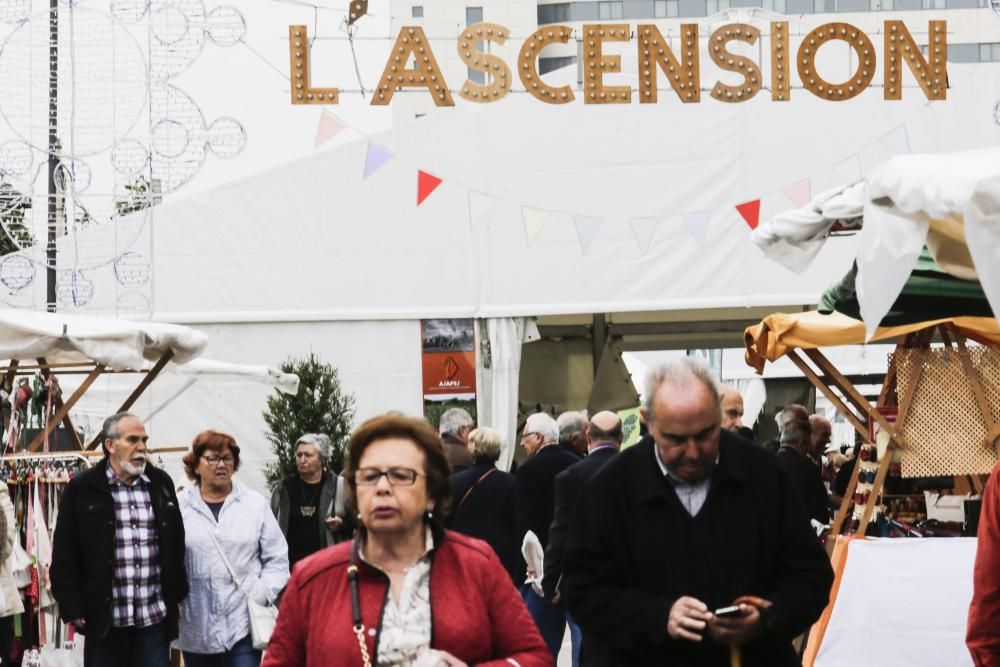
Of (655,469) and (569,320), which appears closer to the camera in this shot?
(655,469)

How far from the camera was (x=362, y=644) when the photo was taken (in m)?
4.09

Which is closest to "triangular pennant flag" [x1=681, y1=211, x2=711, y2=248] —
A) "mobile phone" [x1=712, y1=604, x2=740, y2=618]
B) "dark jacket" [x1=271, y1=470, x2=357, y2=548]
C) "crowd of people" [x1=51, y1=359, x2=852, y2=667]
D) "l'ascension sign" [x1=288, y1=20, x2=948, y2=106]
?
"l'ascension sign" [x1=288, y1=20, x2=948, y2=106]

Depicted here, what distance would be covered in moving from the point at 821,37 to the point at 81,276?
8386 mm

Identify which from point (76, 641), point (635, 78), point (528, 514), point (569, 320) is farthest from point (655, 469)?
point (569, 320)

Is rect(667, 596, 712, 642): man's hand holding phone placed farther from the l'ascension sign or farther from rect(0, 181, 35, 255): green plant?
the l'ascension sign

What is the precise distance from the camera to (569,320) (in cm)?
2152

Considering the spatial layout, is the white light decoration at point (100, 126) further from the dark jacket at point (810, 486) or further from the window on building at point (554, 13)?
the window on building at point (554, 13)

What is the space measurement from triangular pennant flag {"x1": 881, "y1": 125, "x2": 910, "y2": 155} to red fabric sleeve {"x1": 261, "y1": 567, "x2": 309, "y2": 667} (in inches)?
627

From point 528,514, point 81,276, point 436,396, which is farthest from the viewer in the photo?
point 436,396

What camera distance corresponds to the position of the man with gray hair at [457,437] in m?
10.9

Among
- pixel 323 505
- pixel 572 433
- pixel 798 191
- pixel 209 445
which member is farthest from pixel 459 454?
pixel 798 191

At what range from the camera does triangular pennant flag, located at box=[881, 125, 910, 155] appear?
19109 mm

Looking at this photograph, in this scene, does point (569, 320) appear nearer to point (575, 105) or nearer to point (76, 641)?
point (575, 105)

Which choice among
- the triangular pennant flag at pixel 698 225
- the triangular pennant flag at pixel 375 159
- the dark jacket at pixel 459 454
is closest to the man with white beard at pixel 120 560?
the dark jacket at pixel 459 454
